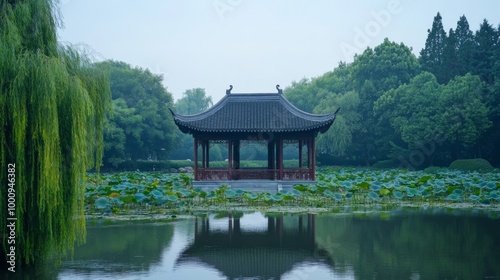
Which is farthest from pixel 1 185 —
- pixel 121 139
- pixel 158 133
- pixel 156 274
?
pixel 158 133

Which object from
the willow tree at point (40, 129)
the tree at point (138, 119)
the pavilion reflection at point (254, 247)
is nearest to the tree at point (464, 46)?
the tree at point (138, 119)

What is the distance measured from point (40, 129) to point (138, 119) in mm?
35919

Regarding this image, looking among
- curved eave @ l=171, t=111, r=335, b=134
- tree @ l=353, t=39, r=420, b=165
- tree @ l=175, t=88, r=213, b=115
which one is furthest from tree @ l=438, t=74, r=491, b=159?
tree @ l=175, t=88, r=213, b=115

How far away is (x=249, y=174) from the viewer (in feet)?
81.8

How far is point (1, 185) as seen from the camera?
27.2 feet

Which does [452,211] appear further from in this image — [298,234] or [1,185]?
[1,185]

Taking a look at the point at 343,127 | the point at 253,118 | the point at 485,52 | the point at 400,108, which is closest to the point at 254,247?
the point at 253,118

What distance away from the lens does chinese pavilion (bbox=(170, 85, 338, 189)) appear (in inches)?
970

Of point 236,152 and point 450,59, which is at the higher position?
point 450,59

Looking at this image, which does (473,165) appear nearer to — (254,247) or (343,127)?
(343,127)

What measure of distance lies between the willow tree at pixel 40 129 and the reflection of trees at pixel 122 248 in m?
0.82

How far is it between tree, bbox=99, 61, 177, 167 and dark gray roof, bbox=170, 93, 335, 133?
17.5 metres

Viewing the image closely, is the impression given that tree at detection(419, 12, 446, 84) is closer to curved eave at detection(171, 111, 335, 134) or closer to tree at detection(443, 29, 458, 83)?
tree at detection(443, 29, 458, 83)

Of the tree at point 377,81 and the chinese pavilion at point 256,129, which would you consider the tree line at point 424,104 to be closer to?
the tree at point 377,81
